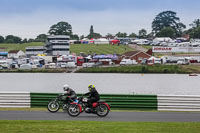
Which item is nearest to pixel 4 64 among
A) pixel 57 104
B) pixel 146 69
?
pixel 146 69

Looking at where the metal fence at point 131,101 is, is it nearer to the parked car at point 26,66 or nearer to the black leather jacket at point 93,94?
the black leather jacket at point 93,94

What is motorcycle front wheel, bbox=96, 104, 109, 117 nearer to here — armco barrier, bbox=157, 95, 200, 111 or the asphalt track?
the asphalt track

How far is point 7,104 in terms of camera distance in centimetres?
2427

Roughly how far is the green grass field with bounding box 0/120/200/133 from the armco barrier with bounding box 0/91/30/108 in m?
5.70

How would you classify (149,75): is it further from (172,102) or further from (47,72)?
(172,102)

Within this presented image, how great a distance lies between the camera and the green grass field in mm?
16547

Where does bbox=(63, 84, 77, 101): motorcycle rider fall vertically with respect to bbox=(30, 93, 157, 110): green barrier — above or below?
above

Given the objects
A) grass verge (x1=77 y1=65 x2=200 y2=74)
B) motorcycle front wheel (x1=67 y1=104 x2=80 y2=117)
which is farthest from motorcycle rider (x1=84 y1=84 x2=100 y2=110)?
grass verge (x1=77 y1=65 x2=200 y2=74)

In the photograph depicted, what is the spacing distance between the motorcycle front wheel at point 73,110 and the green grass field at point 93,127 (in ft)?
6.81

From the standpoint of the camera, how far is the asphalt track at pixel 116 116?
784 inches

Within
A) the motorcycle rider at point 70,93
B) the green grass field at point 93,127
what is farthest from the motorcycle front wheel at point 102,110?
the green grass field at point 93,127

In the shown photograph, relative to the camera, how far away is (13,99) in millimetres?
24234

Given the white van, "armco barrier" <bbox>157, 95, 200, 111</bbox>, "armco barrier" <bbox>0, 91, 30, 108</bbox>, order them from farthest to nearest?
the white van, "armco barrier" <bbox>0, 91, 30, 108</bbox>, "armco barrier" <bbox>157, 95, 200, 111</bbox>

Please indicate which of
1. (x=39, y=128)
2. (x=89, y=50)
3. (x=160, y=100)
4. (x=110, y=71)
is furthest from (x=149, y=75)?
(x=39, y=128)
